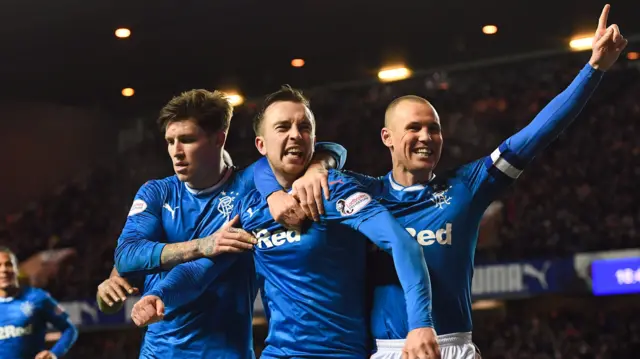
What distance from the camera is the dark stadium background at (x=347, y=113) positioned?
46.8 ft

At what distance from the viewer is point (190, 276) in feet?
15.4

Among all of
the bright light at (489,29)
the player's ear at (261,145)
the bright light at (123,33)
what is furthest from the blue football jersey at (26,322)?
the bright light at (489,29)

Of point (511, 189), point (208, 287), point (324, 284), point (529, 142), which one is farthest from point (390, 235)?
point (511, 189)

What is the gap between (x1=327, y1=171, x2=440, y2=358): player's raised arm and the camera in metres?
3.53

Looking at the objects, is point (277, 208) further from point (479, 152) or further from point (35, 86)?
point (35, 86)

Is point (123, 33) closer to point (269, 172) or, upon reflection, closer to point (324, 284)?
point (269, 172)

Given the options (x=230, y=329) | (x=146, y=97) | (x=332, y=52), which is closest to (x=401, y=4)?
(x=332, y=52)

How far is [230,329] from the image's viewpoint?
16.3 ft

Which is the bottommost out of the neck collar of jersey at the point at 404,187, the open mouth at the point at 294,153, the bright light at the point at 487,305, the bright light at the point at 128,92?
the neck collar of jersey at the point at 404,187

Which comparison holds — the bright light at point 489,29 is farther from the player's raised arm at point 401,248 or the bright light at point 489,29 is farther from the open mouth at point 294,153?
the player's raised arm at point 401,248

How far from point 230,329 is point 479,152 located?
37.9 feet

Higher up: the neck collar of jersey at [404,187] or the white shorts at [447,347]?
the neck collar of jersey at [404,187]

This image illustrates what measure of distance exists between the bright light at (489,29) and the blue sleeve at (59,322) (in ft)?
28.5

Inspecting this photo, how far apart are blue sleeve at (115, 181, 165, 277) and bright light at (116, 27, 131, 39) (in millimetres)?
10602
